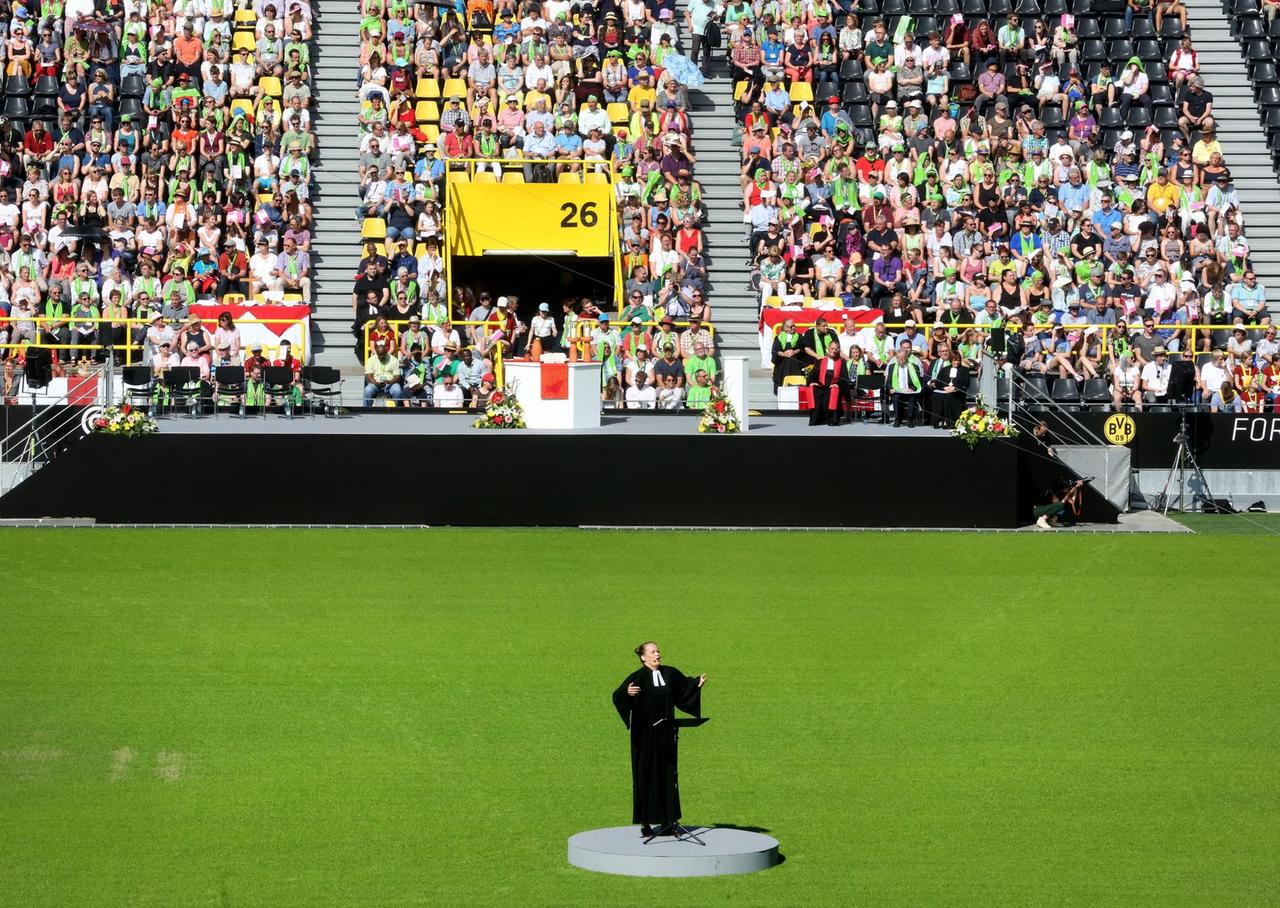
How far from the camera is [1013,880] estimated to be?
484 inches

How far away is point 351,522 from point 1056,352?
10.9 meters

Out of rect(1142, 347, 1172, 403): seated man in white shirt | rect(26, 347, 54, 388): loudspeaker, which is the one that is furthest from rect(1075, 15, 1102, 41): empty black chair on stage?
→ rect(26, 347, 54, 388): loudspeaker

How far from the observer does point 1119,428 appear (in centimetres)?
3059

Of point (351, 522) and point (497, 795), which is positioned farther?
point (351, 522)

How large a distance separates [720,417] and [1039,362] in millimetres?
6524

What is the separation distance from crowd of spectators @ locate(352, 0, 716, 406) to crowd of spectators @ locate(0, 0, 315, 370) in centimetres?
140

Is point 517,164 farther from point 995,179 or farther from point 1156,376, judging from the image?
point 1156,376

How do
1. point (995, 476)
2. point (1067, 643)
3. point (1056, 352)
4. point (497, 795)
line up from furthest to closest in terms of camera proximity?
point (1056, 352), point (995, 476), point (1067, 643), point (497, 795)

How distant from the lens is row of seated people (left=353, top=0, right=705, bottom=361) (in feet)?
115

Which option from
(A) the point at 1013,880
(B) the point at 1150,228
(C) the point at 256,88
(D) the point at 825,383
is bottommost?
(A) the point at 1013,880

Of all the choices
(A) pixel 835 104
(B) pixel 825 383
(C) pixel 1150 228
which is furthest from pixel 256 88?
(C) pixel 1150 228

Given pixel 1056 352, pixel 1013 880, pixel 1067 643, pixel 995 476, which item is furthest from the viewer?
pixel 1056 352

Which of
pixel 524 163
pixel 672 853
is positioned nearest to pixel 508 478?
pixel 524 163

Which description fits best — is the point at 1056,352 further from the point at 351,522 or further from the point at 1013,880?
the point at 1013,880
